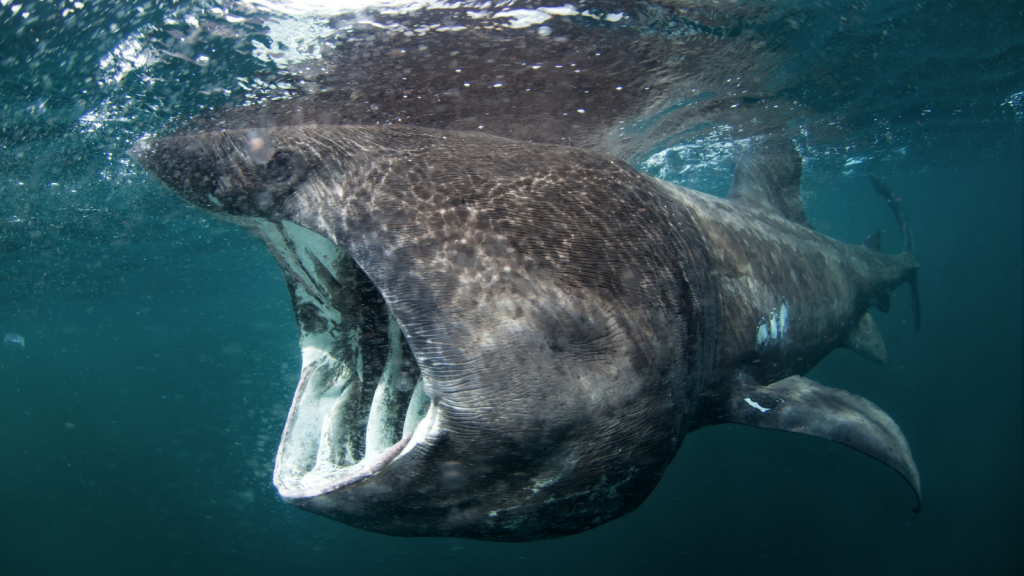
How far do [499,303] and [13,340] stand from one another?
62811mm

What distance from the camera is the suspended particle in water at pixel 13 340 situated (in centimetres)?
4066

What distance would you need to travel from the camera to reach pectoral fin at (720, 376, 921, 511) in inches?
129

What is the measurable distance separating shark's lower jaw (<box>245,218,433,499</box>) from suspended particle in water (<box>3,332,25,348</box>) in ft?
174

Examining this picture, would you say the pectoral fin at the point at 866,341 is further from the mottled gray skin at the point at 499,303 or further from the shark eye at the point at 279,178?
the shark eye at the point at 279,178

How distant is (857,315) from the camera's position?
6887 mm

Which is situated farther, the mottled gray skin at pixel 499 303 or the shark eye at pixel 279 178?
the shark eye at pixel 279 178

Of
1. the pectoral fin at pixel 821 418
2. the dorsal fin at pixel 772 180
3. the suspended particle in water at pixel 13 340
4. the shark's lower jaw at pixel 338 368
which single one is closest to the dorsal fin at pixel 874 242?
the dorsal fin at pixel 772 180

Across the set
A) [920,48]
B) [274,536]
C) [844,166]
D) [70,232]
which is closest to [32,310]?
[274,536]

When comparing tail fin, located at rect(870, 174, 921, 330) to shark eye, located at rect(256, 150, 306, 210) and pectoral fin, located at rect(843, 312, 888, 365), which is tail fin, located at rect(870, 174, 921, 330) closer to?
pectoral fin, located at rect(843, 312, 888, 365)

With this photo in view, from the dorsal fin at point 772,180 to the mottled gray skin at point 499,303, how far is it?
4261 millimetres

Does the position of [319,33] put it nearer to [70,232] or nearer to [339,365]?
[339,365]

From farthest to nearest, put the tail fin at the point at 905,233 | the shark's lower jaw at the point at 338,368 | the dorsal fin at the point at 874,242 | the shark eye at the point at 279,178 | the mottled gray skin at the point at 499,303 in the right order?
the tail fin at the point at 905,233 → the dorsal fin at the point at 874,242 → the shark's lower jaw at the point at 338,368 → the shark eye at the point at 279,178 → the mottled gray skin at the point at 499,303

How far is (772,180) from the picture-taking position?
23.8ft

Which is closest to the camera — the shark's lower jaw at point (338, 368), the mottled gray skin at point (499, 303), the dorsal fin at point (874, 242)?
the mottled gray skin at point (499, 303)
